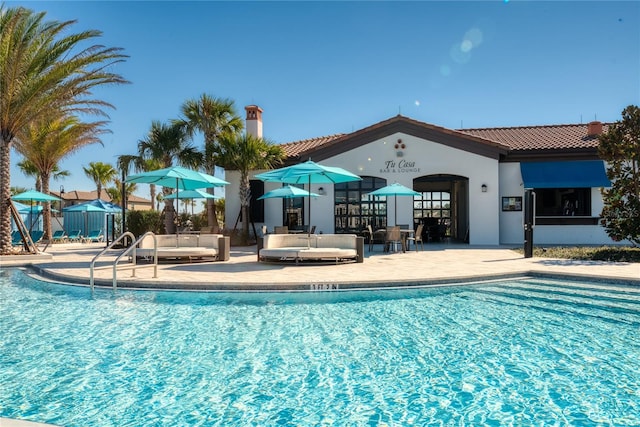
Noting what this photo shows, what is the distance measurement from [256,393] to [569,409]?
8.77ft

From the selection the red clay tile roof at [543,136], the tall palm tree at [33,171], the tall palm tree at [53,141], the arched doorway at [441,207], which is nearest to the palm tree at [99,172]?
the tall palm tree at [33,171]

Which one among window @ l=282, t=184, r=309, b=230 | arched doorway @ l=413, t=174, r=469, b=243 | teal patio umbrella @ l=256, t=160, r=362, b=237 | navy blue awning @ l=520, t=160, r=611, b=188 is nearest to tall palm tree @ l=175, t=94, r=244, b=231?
window @ l=282, t=184, r=309, b=230

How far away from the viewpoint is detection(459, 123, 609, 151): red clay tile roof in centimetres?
1884

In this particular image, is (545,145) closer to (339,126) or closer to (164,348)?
(339,126)

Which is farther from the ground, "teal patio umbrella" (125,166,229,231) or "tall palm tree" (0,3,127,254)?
"tall palm tree" (0,3,127,254)

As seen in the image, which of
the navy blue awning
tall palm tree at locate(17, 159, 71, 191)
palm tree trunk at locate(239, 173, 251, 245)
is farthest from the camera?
tall palm tree at locate(17, 159, 71, 191)

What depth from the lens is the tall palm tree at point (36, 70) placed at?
13.6m

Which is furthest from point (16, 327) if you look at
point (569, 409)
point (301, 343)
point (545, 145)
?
point (545, 145)

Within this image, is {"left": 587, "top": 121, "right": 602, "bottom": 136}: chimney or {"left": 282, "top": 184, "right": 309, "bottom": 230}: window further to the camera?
{"left": 282, "top": 184, "right": 309, "bottom": 230}: window

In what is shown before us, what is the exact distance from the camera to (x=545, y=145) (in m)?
19.1

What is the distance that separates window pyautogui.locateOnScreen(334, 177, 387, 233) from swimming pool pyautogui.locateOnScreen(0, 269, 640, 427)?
39.2ft

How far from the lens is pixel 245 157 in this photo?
1819 cm

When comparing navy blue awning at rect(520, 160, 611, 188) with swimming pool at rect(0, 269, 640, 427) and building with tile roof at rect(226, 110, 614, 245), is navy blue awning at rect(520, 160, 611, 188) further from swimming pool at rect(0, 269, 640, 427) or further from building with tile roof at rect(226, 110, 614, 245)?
swimming pool at rect(0, 269, 640, 427)

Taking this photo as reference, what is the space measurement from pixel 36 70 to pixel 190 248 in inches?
331
